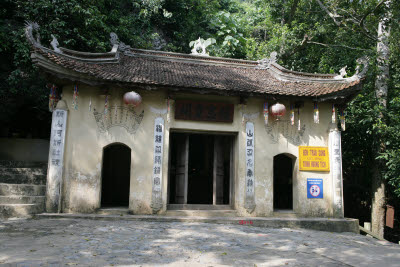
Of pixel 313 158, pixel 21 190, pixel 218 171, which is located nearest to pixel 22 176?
pixel 21 190

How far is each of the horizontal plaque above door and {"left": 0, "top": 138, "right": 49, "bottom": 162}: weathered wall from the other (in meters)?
6.31

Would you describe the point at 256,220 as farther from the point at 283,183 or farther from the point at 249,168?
the point at 283,183

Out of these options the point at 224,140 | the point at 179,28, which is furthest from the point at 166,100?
the point at 179,28

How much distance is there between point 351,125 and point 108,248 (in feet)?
27.5

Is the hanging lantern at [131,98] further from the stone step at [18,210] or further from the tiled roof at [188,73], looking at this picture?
the stone step at [18,210]

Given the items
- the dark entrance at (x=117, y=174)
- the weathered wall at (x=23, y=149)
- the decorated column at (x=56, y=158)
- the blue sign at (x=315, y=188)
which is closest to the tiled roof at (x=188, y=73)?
the decorated column at (x=56, y=158)

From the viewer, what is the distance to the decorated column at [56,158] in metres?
6.84

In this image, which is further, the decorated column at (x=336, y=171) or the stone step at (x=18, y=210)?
the decorated column at (x=336, y=171)

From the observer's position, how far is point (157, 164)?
745cm

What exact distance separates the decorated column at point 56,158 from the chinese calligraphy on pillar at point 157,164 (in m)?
2.11

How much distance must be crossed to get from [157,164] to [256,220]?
8.94 ft

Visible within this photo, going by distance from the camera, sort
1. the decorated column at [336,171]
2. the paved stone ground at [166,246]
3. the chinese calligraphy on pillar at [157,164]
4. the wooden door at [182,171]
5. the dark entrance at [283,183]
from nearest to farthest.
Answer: the paved stone ground at [166,246]
the chinese calligraphy on pillar at [157,164]
the decorated column at [336,171]
the wooden door at [182,171]
the dark entrance at [283,183]

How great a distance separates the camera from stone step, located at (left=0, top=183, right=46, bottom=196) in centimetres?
720

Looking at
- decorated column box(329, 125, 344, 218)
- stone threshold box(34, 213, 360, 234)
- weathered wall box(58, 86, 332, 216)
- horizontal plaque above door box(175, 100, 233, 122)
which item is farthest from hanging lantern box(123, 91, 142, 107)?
decorated column box(329, 125, 344, 218)
